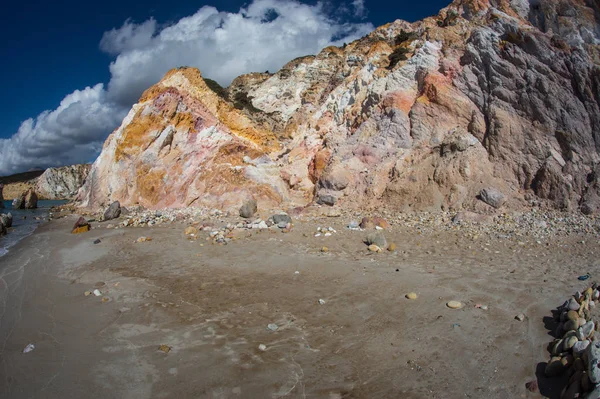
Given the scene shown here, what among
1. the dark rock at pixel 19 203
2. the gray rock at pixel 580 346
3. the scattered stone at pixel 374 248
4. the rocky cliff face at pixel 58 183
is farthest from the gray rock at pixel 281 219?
the rocky cliff face at pixel 58 183

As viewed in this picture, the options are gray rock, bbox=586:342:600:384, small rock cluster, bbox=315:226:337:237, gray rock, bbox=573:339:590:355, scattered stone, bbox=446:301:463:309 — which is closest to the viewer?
gray rock, bbox=586:342:600:384

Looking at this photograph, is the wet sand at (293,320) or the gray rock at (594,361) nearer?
the gray rock at (594,361)

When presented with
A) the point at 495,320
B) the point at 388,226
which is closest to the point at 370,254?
the point at 388,226

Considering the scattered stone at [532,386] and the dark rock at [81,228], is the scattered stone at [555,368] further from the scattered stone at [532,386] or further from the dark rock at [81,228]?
the dark rock at [81,228]

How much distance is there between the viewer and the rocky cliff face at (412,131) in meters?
11.5

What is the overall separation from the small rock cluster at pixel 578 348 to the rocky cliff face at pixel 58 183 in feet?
246

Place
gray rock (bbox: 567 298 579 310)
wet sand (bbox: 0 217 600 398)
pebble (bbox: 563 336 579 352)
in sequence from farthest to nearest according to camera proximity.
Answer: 1. gray rock (bbox: 567 298 579 310)
2. wet sand (bbox: 0 217 600 398)
3. pebble (bbox: 563 336 579 352)

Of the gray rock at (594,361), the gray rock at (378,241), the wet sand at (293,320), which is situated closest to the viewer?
the gray rock at (594,361)

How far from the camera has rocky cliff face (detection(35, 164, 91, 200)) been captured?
65.5 meters

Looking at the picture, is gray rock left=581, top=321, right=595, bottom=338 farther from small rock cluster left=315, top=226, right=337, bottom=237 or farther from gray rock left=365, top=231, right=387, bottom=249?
small rock cluster left=315, top=226, right=337, bottom=237

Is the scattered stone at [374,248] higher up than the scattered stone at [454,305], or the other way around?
the scattered stone at [454,305]

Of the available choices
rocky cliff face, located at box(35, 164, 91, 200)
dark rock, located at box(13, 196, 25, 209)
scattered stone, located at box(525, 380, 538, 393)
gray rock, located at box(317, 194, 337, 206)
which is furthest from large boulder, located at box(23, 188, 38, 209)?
Answer: rocky cliff face, located at box(35, 164, 91, 200)

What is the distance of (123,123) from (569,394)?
2270cm

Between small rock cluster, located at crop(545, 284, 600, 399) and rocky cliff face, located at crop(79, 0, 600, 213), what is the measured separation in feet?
23.7
